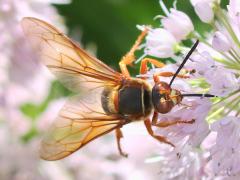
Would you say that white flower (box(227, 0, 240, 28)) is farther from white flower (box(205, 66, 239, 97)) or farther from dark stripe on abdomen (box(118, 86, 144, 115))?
dark stripe on abdomen (box(118, 86, 144, 115))

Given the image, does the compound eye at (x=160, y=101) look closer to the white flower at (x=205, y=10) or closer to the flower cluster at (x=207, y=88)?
the flower cluster at (x=207, y=88)

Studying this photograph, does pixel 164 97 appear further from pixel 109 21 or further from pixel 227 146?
pixel 109 21

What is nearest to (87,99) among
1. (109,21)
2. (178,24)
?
(178,24)

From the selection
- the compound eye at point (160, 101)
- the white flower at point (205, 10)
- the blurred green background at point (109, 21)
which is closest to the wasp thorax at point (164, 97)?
the compound eye at point (160, 101)

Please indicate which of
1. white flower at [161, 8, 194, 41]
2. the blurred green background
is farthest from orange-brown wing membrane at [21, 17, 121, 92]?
the blurred green background

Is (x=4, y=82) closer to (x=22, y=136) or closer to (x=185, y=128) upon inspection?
(x=22, y=136)

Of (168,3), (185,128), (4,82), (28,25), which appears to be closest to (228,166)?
(185,128)
